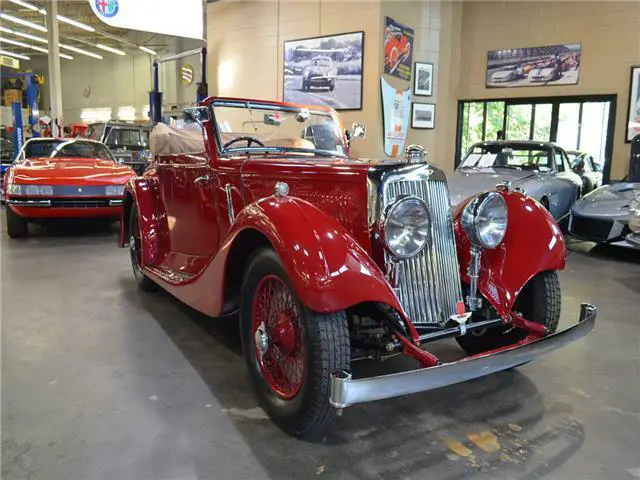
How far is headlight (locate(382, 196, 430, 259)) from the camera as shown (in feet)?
6.64

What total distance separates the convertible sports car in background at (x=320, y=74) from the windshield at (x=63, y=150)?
13.5 feet

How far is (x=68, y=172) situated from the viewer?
625cm

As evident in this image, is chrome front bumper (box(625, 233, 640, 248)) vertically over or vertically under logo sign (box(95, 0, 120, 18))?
under

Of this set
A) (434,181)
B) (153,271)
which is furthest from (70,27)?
(434,181)

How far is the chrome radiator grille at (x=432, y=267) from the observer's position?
86.0 inches

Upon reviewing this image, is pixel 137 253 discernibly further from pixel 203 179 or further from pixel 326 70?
pixel 326 70

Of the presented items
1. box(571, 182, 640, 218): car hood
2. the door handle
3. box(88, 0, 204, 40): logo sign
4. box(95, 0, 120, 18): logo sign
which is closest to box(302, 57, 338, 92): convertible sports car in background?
box(88, 0, 204, 40): logo sign

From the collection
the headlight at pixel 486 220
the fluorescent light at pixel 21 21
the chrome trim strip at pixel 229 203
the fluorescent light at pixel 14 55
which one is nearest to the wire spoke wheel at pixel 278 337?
the chrome trim strip at pixel 229 203

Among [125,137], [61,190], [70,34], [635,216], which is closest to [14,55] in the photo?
[70,34]

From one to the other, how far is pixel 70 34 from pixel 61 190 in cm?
1636

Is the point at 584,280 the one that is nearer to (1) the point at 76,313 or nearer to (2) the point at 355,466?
(2) the point at 355,466

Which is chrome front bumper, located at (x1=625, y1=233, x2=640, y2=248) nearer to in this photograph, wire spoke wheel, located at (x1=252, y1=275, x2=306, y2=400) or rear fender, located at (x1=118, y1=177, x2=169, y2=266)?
wire spoke wheel, located at (x1=252, y1=275, x2=306, y2=400)

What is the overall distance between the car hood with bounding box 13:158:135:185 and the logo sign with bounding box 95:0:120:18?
3.06 m

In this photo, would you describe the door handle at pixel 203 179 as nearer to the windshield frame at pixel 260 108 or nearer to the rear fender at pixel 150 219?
the windshield frame at pixel 260 108
